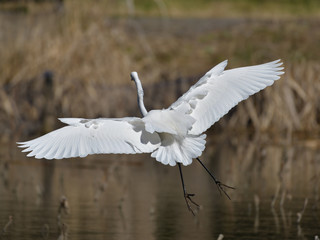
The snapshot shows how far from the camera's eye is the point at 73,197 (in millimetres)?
8672

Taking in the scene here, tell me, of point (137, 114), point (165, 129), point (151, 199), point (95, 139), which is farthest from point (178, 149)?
point (137, 114)

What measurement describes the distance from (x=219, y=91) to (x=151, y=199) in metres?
2.16

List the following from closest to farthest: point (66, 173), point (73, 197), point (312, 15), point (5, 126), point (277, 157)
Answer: point (73, 197) < point (66, 173) < point (277, 157) < point (5, 126) < point (312, 15)

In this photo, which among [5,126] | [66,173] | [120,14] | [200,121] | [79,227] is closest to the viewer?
[200,121]

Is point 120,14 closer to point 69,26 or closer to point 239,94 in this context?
point 69,26

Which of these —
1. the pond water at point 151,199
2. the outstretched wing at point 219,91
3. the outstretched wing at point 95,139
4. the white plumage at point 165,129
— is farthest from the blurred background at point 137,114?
the outstretched wing at point 219,91

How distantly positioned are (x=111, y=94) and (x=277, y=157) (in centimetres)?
431

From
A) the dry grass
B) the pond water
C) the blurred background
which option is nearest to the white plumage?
the pond water

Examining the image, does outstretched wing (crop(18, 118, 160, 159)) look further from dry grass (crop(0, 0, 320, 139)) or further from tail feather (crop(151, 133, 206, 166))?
dry grass (crop(0, 0, 320, 139))

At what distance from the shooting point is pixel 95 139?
20.7ft

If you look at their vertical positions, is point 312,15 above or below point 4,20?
above

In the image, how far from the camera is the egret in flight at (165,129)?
245 inches

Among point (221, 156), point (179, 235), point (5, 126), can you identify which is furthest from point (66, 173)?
point (5, 126)

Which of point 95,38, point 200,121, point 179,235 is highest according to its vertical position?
point 95,38
